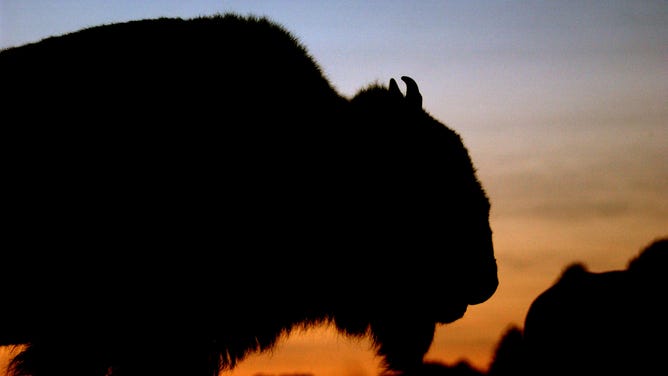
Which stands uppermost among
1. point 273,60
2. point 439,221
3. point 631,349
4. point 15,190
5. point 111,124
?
point 273,60

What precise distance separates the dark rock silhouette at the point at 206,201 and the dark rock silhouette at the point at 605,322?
1201mm

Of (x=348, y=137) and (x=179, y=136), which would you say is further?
(x=348, y=137)


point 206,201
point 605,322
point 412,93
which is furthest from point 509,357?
point 206,201

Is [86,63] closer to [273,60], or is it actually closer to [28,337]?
[273,60]

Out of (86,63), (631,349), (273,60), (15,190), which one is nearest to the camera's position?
(631,349)

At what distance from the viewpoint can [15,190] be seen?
5.18m

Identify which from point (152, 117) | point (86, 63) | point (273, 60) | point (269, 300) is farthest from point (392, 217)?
point (86, 63)

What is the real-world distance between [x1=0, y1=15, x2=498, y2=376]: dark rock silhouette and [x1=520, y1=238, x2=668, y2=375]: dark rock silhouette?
3.94ft

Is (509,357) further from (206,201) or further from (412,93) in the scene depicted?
(206,201)

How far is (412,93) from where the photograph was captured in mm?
5836

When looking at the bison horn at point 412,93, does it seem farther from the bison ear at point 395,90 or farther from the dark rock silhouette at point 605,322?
the dark rock silhouette at point 605,322

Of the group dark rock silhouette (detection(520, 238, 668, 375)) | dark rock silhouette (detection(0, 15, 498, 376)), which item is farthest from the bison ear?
dark rock silhouette (detection(520, 238, 668, 375))

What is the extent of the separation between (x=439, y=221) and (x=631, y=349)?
184cm

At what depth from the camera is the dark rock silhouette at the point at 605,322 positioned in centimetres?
445
